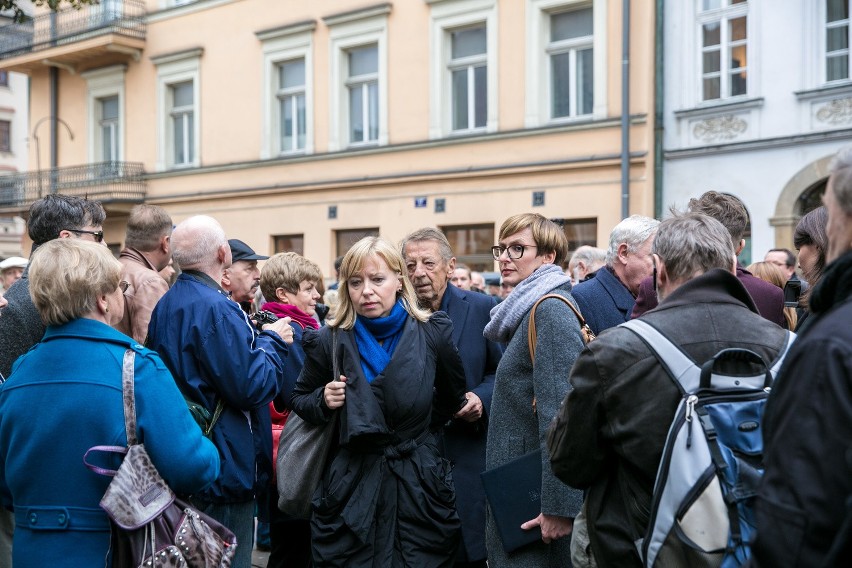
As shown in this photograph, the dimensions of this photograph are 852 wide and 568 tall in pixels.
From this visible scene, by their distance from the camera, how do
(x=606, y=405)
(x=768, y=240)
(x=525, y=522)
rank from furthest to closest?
1. (x=768, y=240)
2. (x=525, y=522)
3. (x=606, y=405)

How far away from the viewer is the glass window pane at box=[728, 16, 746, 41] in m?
13.6

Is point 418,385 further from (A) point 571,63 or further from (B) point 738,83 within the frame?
(A) point 571,63

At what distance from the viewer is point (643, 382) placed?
2.51 m

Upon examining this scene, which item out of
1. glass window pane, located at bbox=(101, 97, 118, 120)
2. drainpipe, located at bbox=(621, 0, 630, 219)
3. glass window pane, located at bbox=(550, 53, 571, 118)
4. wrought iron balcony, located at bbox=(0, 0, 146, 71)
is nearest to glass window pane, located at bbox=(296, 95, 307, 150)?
wrought iron balcony, located at bbox=(0, 0, 146, 71)

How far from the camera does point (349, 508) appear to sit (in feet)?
11.4

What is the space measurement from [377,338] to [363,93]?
48.6 ft

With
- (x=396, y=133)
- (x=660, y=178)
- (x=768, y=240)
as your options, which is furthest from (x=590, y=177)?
(x=396, y=133)

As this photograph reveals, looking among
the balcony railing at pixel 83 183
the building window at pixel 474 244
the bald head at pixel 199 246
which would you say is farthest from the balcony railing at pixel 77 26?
the bald head at pixel 199 246

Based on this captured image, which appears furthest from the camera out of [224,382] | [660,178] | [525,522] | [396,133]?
[396,133]

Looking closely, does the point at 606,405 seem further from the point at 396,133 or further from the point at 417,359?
the point at 396,133

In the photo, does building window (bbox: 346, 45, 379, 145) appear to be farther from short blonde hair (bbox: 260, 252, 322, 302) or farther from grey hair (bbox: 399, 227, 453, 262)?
grey hair (bbox: 399, 227, 453, 262)

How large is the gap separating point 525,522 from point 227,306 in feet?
4.96

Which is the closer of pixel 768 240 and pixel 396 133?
pixel 768 240

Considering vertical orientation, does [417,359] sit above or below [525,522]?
above
